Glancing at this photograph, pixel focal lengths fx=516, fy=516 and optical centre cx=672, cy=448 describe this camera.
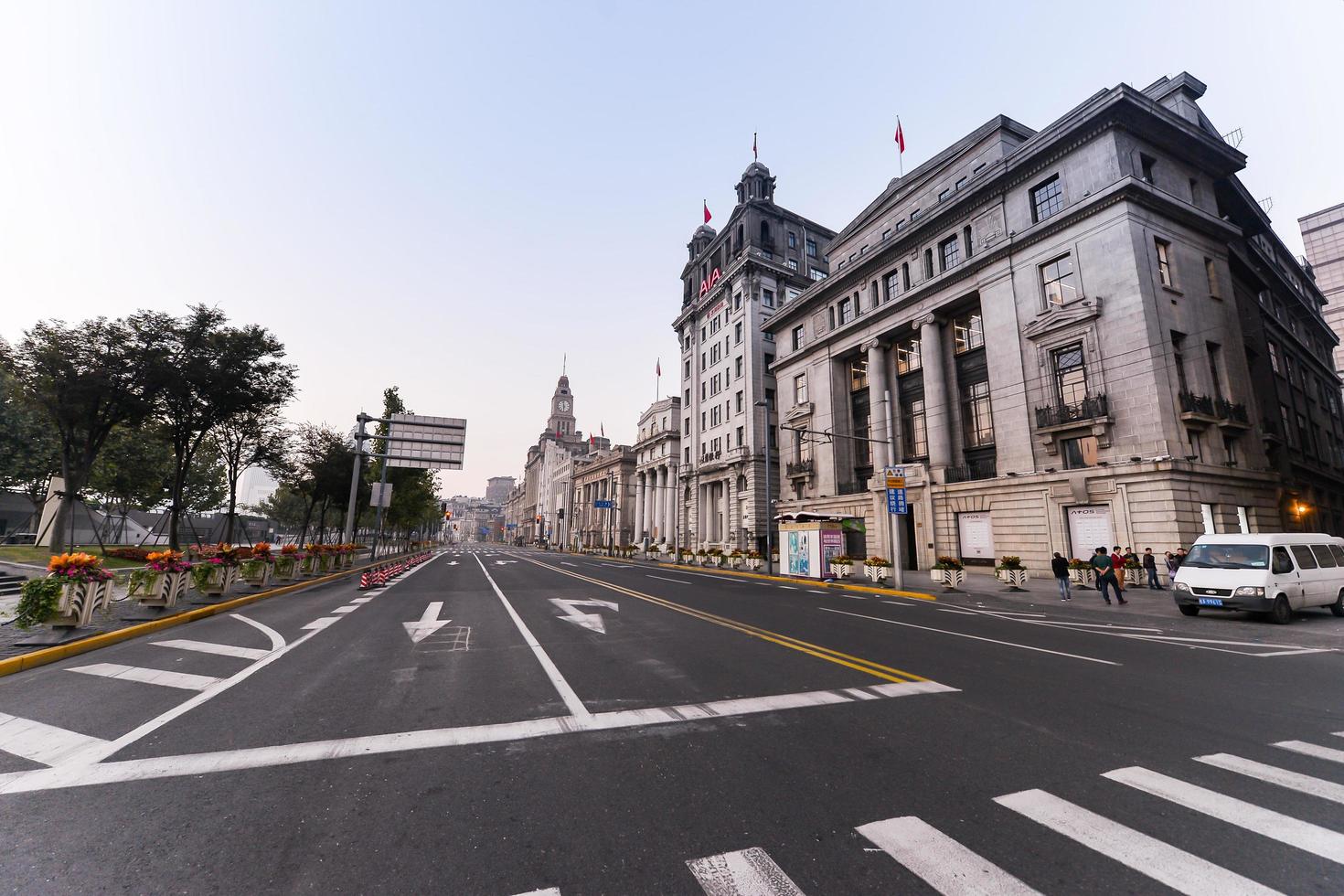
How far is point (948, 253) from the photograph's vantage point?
32.0m

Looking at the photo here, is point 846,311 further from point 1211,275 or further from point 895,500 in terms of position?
point 895,500

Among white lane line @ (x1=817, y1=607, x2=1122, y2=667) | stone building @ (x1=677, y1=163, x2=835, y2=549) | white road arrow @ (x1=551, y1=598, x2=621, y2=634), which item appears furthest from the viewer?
stone building @ (x1=677, y1=163, x2=835, y2=549)

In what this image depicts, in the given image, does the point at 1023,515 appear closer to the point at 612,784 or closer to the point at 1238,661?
the point at 1238,661

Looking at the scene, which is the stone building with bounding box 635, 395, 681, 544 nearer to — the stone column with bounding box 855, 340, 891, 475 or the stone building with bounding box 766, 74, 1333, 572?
the stone column with bounding box 855, 340, 891, 475

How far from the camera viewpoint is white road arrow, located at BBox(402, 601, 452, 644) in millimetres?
9617

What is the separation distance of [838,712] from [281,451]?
41845 mm

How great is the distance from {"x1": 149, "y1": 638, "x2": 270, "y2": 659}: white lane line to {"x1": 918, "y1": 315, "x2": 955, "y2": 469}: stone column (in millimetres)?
31543

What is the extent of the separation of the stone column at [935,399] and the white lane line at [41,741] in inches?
1309

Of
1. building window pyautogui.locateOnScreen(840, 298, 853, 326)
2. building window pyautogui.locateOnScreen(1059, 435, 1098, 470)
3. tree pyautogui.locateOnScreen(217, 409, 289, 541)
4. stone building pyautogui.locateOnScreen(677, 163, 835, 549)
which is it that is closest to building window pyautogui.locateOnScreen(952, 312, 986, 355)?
building window pyautogui.locateOnScreen(1059, 435, 1098, 470)

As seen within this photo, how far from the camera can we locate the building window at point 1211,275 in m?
25.3

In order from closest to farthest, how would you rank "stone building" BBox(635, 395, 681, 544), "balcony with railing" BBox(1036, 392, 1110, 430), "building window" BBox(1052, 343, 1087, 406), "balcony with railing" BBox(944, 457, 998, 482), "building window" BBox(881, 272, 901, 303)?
"balcony with railing" BBox(1036, 392, 1110, 430), "building window" BBox(1052, 343, 1087, 406), "balcony with railing" BBox(944, 457, 998, 482), "building window" BBox(881, 272, 901, 303), "stone building" BBox(635, 395, 681, 544)

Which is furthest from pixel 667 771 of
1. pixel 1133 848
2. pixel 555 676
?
pixel 555 676

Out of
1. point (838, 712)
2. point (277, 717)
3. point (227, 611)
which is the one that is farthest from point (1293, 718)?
point (227, 611)

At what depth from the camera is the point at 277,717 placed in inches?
203
